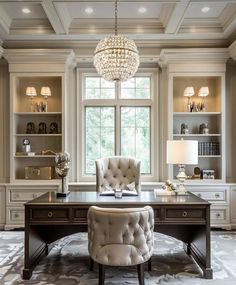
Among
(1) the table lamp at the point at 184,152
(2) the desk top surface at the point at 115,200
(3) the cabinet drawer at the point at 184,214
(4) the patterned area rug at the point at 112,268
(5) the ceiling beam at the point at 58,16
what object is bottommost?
(4) the patterned area rug at the point at 112,268

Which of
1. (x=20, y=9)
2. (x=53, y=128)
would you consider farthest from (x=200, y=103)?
(x=20, y=9)

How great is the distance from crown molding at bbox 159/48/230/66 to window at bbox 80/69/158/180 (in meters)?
0.63

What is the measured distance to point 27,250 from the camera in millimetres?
3256

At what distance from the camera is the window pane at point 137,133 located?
5.82 meters

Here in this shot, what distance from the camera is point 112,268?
3.54 metres

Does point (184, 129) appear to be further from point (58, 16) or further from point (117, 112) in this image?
point (58, 16)

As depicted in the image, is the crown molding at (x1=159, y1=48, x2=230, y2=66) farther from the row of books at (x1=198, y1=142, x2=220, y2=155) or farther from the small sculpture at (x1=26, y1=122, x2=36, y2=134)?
the small sculpture at (x1=26, y1=122, x2=36, y2=134)

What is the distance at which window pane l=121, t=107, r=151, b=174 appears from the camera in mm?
5820

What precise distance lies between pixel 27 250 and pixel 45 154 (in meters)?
2.42

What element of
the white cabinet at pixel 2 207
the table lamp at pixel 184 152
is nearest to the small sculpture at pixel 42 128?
the white cabinet at pixel 2 207

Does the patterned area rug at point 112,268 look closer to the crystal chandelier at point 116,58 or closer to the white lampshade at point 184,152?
the white lampshade at point 184,152

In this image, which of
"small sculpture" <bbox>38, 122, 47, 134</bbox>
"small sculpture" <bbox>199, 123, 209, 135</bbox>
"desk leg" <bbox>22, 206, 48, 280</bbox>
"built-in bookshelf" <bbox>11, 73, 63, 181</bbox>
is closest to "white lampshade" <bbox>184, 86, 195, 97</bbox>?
"small sculpture" <bbox>199, 123, 209, 135</bbox>

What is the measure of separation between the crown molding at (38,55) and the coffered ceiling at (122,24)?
8.1 inches

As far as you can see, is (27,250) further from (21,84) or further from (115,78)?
(21,84)
